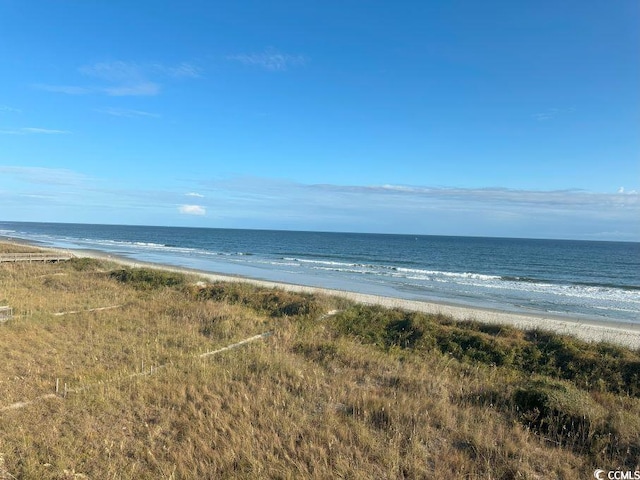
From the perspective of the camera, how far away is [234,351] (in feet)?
30.6

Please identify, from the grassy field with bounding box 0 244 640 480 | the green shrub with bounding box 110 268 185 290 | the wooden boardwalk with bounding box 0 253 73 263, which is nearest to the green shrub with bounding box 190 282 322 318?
the green shrub with bounding box 110 268 185 290

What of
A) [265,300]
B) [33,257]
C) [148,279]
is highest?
[33,257]

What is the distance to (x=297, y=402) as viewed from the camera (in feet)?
21.3

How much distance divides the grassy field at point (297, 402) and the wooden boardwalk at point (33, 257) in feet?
72.3

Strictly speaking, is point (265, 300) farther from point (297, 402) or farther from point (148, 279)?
point (297, 402)

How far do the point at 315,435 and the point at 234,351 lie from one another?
435cm

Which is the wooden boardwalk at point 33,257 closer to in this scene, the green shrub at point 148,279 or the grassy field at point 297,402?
the green shrub at point 148,279

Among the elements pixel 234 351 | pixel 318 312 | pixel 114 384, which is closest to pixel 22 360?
pixel 114 384

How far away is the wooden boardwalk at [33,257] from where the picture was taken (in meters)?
30.0

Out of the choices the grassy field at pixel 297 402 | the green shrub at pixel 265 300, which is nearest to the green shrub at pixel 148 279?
the green shrub at pixel 265 300

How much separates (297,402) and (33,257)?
33276 millimetres

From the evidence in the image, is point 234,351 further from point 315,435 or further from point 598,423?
point 598,423

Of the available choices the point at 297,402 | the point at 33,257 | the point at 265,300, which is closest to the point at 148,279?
the point at 265,300

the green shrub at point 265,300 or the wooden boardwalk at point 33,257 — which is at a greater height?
the wooden boardwalk at point 33,257
